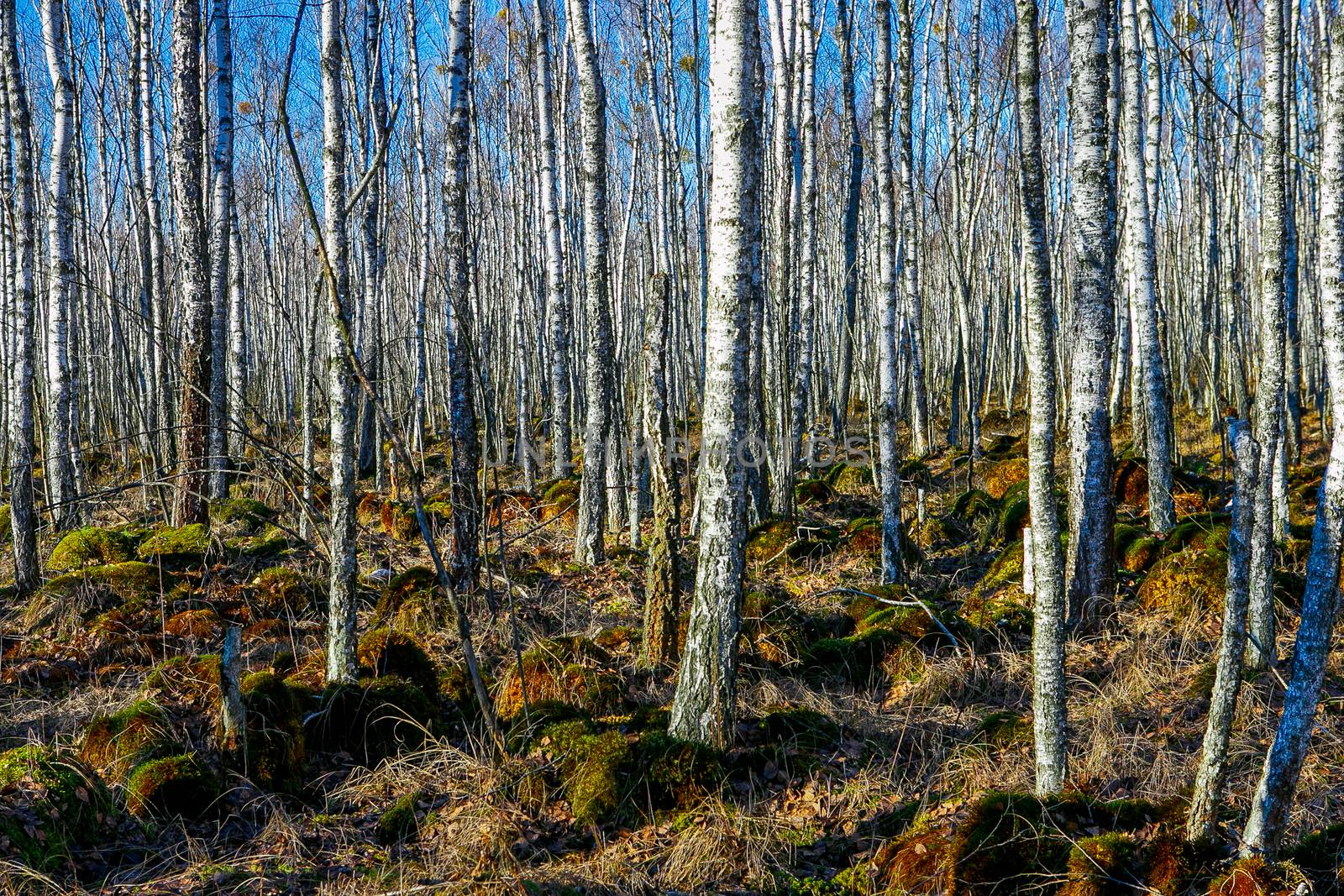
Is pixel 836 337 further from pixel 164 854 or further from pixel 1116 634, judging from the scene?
pixel 164 854

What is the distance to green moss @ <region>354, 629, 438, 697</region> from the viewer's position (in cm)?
489

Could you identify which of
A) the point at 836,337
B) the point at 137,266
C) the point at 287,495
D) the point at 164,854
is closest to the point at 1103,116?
the point at 164,854

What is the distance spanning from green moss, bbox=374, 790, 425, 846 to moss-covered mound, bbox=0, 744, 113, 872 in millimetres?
1044

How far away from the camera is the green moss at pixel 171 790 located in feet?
11.9

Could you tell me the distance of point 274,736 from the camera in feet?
13.5

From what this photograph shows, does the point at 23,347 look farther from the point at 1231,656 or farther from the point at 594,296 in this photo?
the point at 1231,656

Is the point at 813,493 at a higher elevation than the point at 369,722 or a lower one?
higher

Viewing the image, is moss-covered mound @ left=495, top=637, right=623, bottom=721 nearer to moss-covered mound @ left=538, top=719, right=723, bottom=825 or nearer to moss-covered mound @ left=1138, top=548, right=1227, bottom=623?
moss-covered mound @ left=538, top=719, right=723, bottom=825

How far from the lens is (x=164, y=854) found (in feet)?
11.1

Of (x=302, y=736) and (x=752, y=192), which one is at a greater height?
(x=752, y=192)

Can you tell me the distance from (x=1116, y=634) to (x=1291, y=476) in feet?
17.8

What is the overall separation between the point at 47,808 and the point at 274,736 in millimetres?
928

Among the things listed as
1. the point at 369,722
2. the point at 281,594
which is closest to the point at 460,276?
the point at 281,594

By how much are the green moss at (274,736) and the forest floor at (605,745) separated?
0.6 inches
